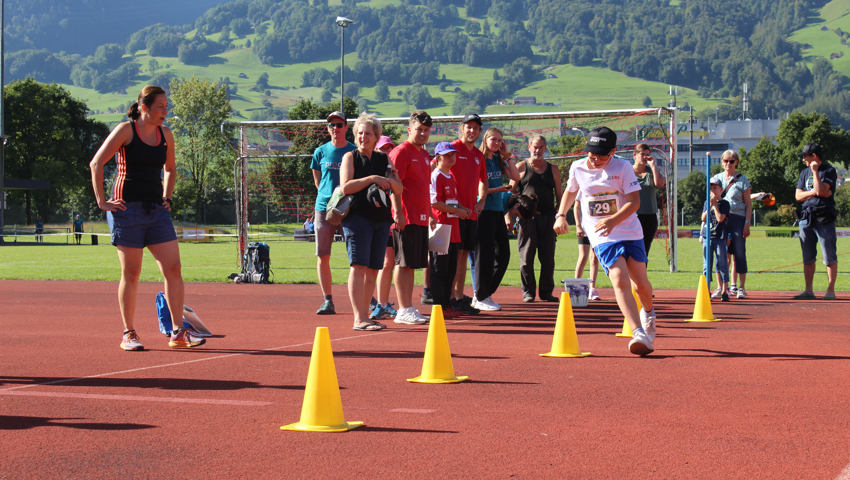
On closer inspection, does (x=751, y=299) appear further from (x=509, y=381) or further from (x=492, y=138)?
(x=509, y=381)

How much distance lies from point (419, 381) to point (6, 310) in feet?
23.8

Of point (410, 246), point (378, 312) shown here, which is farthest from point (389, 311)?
point (410, 246)

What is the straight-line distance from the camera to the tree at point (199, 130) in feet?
245

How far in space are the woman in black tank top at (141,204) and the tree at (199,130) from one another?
223ft

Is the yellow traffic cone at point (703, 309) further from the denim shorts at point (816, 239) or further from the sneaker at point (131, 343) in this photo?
the sneaker at point (131, 343)

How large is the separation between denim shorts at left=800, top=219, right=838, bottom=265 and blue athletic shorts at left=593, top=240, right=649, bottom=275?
6.03 meters

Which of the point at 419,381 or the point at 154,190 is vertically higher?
the point at 154,190

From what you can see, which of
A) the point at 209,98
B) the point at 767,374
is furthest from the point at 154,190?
the point at 209,98

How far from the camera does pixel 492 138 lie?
998 cm

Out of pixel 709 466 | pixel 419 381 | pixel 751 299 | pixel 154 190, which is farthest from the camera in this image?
pixel 751 299

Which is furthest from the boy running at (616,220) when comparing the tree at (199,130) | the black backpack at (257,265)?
the tree at (199,130)

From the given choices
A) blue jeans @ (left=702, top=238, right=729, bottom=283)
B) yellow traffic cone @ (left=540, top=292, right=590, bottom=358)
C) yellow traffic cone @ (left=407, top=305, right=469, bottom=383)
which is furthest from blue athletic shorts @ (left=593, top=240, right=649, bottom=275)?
blue jeans @ (left=702, top=238, right=729, bottom=283)

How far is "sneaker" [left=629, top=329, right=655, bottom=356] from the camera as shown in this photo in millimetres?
6258

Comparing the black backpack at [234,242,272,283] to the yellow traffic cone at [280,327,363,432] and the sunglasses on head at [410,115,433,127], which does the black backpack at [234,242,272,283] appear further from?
the yellow traffic cone at [280,327,363,432]
